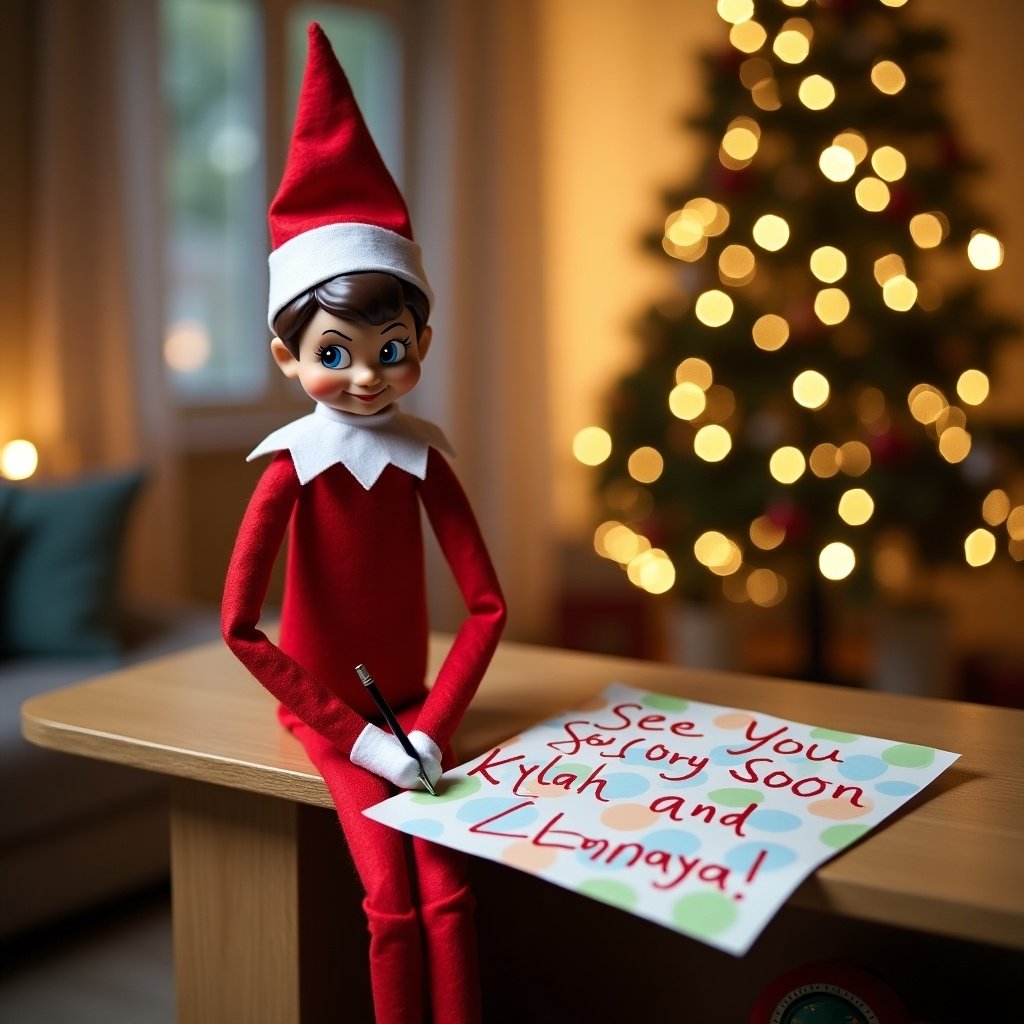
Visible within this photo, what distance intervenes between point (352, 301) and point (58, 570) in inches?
51.6

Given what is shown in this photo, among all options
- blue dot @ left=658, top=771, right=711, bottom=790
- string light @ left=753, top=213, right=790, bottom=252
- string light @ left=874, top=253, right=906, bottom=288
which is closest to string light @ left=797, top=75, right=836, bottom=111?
string light @ left=753, top=213, right=790, bottom=252

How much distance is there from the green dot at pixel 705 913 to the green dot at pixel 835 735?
0.32 meters

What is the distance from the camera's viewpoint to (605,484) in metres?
3.11

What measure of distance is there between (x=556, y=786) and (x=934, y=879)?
0.30 metres

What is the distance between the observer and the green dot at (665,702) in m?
1.18

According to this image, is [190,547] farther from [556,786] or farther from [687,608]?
[556,786]

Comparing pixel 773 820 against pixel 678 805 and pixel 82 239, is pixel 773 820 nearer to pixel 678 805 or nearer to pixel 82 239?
pixel 678 805

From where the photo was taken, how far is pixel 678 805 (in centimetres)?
95

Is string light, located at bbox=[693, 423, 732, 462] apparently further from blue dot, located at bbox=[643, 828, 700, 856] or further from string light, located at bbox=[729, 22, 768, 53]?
blue dot, located at bbox=[643, 828, 700, 856]

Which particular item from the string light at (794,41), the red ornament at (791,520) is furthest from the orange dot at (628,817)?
the string light at (794,41)

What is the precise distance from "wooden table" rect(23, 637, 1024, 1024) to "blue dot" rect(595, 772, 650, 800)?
16 centimetres

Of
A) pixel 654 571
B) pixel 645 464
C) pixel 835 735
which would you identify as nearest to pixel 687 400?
pixel 645 464

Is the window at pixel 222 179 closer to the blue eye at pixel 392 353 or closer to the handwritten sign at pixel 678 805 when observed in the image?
the blue eye at pixel 392 353

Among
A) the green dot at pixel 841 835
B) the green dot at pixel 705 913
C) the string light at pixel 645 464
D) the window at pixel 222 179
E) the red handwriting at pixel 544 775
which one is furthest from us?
the window at pixel 222 179
